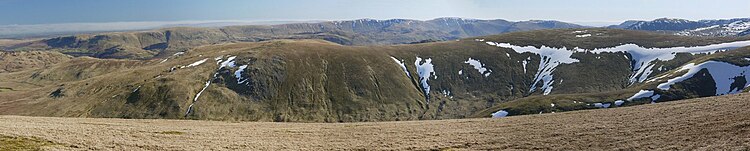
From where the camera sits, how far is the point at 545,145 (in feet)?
123

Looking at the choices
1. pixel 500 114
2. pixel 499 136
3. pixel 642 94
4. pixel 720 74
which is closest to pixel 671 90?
pixel 642 94

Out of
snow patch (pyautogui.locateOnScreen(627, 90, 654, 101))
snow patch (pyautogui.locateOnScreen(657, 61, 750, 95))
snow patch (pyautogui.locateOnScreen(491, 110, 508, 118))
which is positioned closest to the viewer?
snow patch (pyautogui.locateOnScreen(491, 110, 508, 118))

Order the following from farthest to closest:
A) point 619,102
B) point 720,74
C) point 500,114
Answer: point 720,74 < point 500,114 < point 619,102

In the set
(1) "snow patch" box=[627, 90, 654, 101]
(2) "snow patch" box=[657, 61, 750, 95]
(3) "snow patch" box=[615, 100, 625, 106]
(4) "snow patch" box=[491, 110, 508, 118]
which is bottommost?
(4) "snow patch" box=[491, 110, 508, 118]

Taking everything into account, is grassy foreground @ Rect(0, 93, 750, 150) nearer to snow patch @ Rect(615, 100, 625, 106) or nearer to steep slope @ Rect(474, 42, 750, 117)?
snow patch @ Rect(615, 100, 625, 106)

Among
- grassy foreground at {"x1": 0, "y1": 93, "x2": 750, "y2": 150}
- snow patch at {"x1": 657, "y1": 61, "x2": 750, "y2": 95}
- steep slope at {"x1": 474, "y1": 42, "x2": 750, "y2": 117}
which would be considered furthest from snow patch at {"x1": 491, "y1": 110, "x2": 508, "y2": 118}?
grassy foreground at {"x1": 0, "y1": 93, "x2": 750, "y2": 150}

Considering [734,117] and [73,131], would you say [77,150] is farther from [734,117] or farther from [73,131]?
[734,117]

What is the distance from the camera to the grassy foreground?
115 ft

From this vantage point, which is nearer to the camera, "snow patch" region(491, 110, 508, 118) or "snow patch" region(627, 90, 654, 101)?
"snow patch" region(491, 110, 508, 118)

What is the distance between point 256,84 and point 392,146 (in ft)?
519

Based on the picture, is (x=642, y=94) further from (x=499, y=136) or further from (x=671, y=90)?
(x=499, y=136)

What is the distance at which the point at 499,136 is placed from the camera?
141 feet

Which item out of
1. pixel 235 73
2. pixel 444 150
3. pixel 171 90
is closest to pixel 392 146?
pixel 444 150

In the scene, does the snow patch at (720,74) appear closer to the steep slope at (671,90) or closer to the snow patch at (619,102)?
the steep slope at (671,90)
